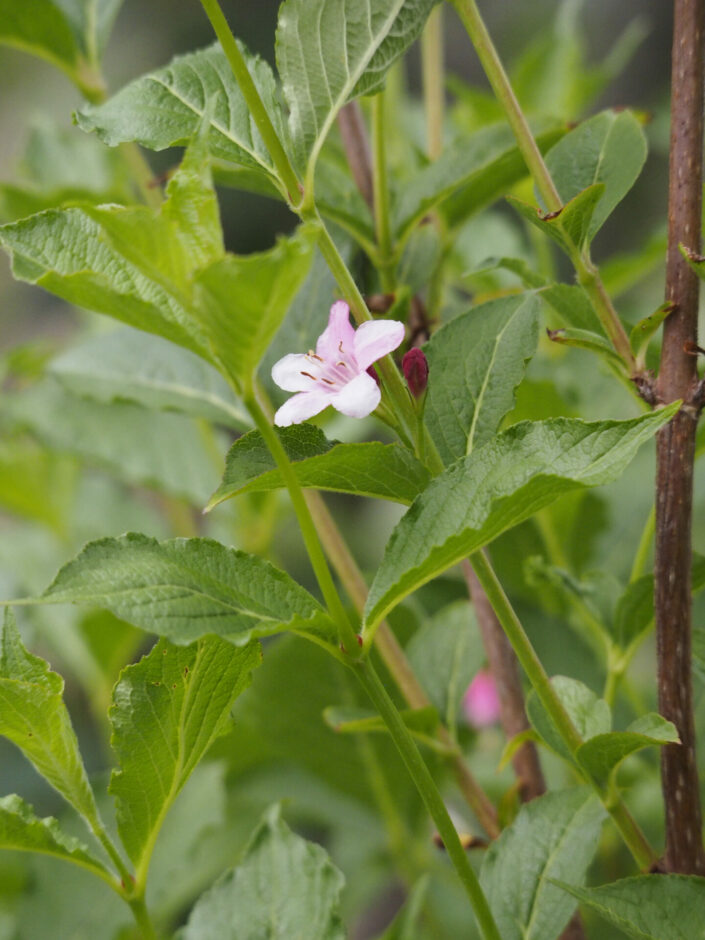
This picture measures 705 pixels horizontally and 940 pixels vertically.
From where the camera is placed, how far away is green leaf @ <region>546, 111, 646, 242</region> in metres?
0.37

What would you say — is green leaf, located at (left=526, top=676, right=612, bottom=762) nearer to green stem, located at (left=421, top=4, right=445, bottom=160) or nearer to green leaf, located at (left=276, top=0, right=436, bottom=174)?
green leaf, located at (left=276, top=0, right=436, bottom=174)

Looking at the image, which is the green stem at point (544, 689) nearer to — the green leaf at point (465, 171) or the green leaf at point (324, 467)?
the green leaf at point (324, 467)

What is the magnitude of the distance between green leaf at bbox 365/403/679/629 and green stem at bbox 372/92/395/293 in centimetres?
21

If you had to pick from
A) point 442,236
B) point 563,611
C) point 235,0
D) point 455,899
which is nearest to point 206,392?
point 442,236

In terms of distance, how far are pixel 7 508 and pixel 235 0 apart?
206 centimetres

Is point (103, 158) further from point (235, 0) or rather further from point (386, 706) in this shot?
point (235, 0)

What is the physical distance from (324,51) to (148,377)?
277mm

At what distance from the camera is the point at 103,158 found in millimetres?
877

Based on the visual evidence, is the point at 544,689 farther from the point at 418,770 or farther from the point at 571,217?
the point at 571,217

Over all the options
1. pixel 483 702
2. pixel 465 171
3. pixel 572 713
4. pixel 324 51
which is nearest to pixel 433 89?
pixel 465 171

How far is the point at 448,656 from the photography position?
0.51 metres

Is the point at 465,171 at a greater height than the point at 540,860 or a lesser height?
greater

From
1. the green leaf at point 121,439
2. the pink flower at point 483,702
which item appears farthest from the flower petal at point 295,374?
the pink flower at point 483,702

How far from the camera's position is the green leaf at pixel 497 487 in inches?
10.7
